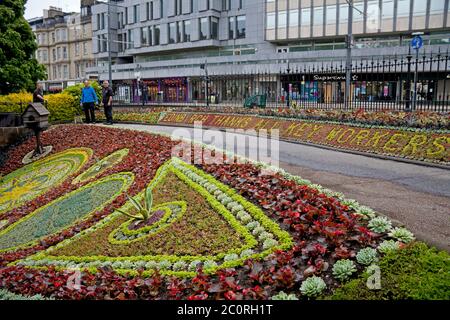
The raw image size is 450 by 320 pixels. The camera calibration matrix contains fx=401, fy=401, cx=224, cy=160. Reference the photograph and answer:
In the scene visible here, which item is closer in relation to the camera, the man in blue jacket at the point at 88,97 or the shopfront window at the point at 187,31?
the man in blue jacket at the point at 88,97

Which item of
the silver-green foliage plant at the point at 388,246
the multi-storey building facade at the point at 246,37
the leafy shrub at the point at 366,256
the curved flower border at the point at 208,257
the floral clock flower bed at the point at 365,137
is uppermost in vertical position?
the multi-storey building facade at the point at 246,37

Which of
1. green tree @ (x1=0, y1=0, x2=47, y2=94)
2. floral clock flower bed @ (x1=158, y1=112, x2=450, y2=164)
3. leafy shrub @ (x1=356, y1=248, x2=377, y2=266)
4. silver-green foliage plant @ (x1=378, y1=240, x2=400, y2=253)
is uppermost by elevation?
green tree @ (x1=0, y1=0, x2=47, y2=94)

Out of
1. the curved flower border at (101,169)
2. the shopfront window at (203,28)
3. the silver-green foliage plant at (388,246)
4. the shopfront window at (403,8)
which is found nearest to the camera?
the silver-green foliage plant at (388,246)

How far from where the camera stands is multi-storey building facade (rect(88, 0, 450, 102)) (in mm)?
41812

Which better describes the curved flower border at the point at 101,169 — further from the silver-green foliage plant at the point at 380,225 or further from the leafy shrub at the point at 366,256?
the leafy shrub at the point at 366,256

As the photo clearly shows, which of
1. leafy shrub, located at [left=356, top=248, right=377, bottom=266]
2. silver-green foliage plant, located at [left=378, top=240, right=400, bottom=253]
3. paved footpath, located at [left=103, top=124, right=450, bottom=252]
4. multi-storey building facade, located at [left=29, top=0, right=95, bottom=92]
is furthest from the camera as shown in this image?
multi-storey building facade, located at [left=29, top=0, right=95, bottom=92]

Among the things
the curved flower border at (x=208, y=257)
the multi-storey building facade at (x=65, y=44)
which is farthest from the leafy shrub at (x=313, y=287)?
the multi-storey building facade at (x=65, y=44)

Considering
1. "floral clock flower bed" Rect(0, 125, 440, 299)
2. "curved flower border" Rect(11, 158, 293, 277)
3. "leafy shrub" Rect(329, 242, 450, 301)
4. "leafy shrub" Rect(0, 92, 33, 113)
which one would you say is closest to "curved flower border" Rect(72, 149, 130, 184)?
"floral clock flower bed" Rect(0, 125, 440, 299)

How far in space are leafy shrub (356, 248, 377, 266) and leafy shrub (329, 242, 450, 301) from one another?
0.34ft

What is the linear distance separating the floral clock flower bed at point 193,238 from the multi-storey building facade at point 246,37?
20179mm

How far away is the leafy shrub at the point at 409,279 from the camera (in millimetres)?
3863

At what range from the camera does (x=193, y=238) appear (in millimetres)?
6062

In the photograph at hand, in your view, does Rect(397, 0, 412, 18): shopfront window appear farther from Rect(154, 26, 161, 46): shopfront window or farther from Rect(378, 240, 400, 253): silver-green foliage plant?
Rect(378, 240, 400, 253): silver-green foliage plant
